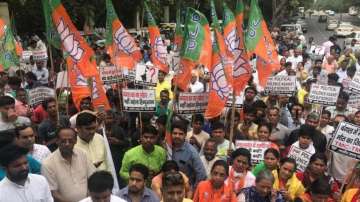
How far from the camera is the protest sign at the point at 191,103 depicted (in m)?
7.38

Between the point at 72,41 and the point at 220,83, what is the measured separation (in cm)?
214

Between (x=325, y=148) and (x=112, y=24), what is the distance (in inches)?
162

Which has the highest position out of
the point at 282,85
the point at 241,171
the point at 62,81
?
the point at 62,81

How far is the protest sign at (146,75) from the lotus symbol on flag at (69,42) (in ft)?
7.42

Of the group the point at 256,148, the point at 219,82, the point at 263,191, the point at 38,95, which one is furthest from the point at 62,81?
the point at 263,191

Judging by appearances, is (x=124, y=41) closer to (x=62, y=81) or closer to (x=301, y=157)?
(x=62, y=81)

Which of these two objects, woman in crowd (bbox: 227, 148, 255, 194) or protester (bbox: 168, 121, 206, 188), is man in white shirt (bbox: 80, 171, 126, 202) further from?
protester (bbox: 168, 121, 206, 188)

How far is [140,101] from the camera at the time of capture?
8086 mm

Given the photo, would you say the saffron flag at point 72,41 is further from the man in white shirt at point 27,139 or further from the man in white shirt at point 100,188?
the man in white shirt at point 100,188

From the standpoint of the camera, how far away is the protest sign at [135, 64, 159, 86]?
976 centimetres

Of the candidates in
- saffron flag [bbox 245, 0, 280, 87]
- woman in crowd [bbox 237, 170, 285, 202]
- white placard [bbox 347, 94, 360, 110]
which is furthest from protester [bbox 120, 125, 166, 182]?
white placard [bbox 347, 94, 360, 110]

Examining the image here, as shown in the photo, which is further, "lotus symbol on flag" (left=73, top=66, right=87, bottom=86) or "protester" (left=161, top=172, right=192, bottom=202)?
"lotus symbol on flag" (left=73, top=66, right=87, bottom=86)

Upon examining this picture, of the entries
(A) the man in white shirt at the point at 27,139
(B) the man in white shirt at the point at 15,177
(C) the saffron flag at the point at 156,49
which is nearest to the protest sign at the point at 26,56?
(C) the saffron flag at the point at 156,49

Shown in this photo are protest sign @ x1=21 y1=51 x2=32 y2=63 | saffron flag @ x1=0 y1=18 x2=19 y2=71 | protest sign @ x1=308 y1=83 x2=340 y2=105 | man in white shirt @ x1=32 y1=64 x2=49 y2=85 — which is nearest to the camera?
protest sign @ x1=308 y1=83 x2=340 y2=105
